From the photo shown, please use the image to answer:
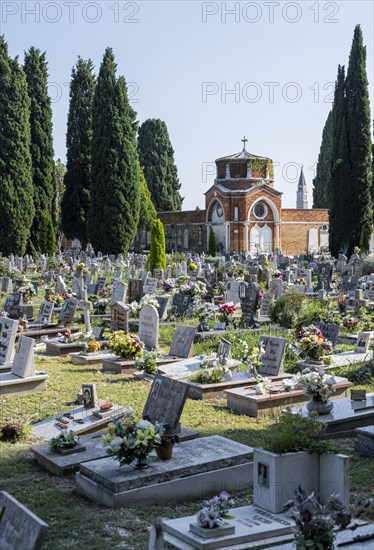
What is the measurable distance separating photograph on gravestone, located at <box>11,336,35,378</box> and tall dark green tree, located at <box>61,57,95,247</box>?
35536mm

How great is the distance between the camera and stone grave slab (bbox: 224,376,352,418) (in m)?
10.4

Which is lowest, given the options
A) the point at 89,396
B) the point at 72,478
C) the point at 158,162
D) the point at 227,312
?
the point at 72,478

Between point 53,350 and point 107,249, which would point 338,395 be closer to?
point 53,350

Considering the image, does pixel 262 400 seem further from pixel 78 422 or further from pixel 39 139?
pixel 39 139

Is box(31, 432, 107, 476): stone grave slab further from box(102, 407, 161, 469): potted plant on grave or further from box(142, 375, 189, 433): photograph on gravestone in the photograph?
box(102, 407, 161, 469): potted plant on grave

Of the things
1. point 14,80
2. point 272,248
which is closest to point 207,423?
point 14,80

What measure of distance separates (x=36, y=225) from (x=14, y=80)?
8.19 meters

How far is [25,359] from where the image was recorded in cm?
1177

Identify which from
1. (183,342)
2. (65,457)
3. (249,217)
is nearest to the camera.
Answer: (65,457)

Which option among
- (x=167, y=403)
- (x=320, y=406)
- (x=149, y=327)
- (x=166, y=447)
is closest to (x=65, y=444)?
(x=167, y=403)

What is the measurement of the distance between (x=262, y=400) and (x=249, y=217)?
4361 cm

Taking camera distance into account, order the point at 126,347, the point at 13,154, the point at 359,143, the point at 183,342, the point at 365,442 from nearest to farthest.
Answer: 1. the point at 365,442
2. the point at 126,347
3. the point at 183,342
4. the point at 13,154
5. the point at 359,143

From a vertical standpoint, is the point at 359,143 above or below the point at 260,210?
above

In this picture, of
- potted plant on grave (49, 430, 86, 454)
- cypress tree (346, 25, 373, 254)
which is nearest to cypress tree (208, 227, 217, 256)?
cypress tree (346, 25, 373, 254)
